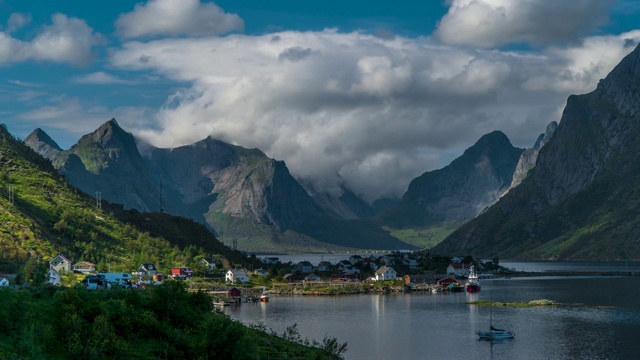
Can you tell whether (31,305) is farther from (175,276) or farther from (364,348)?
(175,276)

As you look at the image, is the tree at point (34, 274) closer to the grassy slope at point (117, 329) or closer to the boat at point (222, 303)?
the grassy slope at point (117, 329)

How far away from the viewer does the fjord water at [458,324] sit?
10594 cm

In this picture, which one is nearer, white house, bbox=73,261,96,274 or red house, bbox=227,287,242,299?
white house, bbox=73,261,96,274

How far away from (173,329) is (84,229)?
133m

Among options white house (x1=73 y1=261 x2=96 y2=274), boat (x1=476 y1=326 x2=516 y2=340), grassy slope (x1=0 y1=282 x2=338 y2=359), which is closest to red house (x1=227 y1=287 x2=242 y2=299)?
white house (x1=73 y1=261 x2=96 y2=274)

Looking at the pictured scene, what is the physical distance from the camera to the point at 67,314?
60.6m

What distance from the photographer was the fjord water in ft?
348

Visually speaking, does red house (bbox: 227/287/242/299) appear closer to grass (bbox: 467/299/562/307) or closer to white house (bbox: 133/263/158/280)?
white house (bbox: 133/263/158/280)

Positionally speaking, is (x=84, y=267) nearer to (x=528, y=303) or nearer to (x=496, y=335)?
(x=496, y=335)

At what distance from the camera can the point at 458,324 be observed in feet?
449

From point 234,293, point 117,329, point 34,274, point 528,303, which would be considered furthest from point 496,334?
point 234,293

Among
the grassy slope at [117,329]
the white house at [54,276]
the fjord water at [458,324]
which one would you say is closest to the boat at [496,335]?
the fjord water at [458,324]

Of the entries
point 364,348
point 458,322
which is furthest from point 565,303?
point 364,348

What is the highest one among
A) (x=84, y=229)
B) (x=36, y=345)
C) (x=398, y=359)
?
(x=84, y=229)
